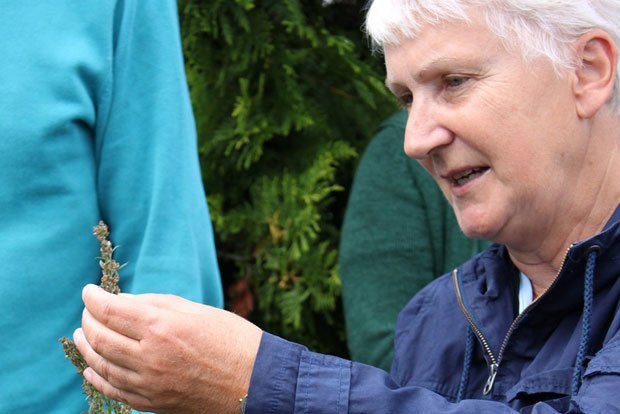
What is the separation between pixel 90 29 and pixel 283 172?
68.8 inches

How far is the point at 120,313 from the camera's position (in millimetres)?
1622

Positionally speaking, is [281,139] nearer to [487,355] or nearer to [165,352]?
[487,355]

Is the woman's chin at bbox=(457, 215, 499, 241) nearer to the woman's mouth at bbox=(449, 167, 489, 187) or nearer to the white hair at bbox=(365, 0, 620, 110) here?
the woman's mouth at bbox=(449, 167, 489, 187)

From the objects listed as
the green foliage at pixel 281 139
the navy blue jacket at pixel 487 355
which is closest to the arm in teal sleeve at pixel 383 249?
the green foliage at pixel 281 139

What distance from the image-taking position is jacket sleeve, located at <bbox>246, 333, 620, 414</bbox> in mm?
1658

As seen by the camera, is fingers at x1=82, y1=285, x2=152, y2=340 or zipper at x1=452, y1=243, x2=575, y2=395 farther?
zipper at x1=452, y1=243, x2=575, y2=395

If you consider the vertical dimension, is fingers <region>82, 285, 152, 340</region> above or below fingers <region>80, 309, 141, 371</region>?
above

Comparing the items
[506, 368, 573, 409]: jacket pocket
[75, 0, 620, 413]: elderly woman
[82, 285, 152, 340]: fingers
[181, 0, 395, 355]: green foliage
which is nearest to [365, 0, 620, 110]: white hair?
[75, 0, 620, 413]: elderly woman

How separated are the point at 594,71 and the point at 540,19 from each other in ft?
0.45

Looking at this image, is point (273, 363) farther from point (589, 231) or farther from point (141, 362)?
point (589, 231)

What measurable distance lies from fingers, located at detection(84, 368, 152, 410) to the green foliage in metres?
1.99

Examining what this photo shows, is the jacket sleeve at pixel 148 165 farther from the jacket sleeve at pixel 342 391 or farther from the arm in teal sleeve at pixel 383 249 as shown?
the arm in teal sleeve at pixel 383 249

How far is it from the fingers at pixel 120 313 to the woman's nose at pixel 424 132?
625mm

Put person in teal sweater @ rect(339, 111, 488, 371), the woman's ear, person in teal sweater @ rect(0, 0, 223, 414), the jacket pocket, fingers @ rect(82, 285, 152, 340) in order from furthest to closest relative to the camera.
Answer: person in teal sweater @ rect(339, 111, 488, 371) → person in teal sweater @ rect(0, 0, 223, 414) → the woman's ear → the jacket pocket → fingers @ rect(82, 285, 152, 340)
